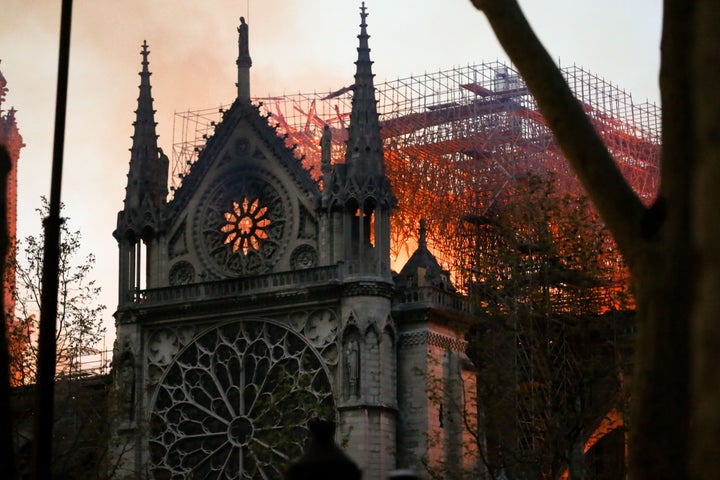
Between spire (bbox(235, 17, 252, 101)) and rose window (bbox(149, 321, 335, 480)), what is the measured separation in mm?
8512

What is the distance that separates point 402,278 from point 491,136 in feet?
33.4

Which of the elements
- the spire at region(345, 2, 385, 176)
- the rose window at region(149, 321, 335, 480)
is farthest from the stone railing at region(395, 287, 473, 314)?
the spire at region(345, 2, 385, 176)

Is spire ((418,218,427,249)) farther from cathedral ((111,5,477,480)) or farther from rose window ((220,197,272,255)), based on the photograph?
rose window ((220,197,272,255))

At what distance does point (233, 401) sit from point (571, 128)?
40.5 m

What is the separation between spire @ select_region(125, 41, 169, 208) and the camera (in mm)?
56031

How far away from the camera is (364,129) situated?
5131 cm

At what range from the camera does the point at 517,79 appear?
6494 cm

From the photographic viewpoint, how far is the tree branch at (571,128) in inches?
481

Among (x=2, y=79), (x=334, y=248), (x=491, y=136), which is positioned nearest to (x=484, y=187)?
(x=491, y=136)

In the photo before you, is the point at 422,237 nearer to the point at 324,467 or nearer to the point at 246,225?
the point at 246,225

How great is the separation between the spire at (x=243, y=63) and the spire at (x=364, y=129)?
4.84 m

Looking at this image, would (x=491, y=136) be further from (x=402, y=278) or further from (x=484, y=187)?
(x=402, y=278)

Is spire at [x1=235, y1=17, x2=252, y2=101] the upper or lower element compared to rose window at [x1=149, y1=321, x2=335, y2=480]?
upper

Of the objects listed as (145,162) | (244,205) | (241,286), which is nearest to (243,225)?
(244,205)
